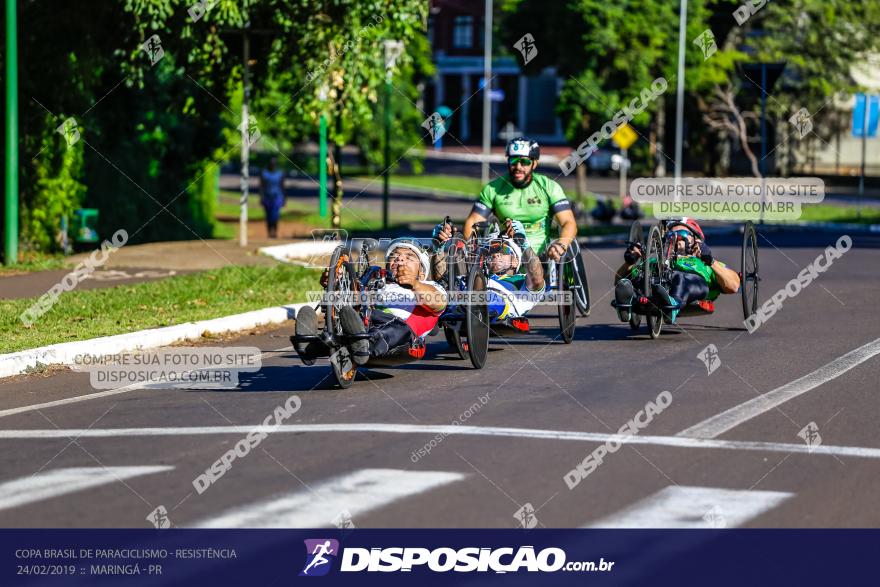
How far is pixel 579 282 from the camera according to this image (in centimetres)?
1521

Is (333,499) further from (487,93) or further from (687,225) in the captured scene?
(487,93)

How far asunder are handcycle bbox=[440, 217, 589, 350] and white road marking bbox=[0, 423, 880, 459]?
2560 millimetres

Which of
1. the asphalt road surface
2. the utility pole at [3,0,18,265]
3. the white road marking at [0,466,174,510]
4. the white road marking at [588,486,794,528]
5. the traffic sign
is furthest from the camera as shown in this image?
the traffic sign

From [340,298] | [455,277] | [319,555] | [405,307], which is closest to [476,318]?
[455,277]

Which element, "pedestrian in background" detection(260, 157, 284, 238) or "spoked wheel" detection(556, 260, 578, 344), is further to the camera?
"pedestrian in background" detection(260, 157, 284, 238)

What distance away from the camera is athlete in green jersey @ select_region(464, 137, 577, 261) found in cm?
1397

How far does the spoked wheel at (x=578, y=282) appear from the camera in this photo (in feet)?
47.3

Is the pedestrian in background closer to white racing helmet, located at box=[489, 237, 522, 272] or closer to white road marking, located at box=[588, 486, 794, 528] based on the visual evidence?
white racing helmet, located at box=[489, 237, 522, 272]

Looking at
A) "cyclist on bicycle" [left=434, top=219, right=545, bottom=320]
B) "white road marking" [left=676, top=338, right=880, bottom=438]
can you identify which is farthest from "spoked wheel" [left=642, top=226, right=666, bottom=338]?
"white road marking" [left=676, top=338, right=880, bottom=438]

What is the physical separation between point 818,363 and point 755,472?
4.67 m

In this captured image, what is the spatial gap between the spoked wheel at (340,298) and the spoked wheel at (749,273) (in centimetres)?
546

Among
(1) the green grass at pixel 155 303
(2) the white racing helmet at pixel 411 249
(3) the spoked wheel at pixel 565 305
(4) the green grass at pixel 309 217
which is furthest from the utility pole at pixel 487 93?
(2) the white racing helmet at pixel 411 249

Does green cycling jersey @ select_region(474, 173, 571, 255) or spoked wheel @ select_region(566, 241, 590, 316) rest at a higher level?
green cycling jersey @ select_region(474, 173, 571, 255)

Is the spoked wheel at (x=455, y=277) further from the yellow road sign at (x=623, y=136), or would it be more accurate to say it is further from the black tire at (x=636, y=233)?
the yellow road sign at (x=623, y=136)
